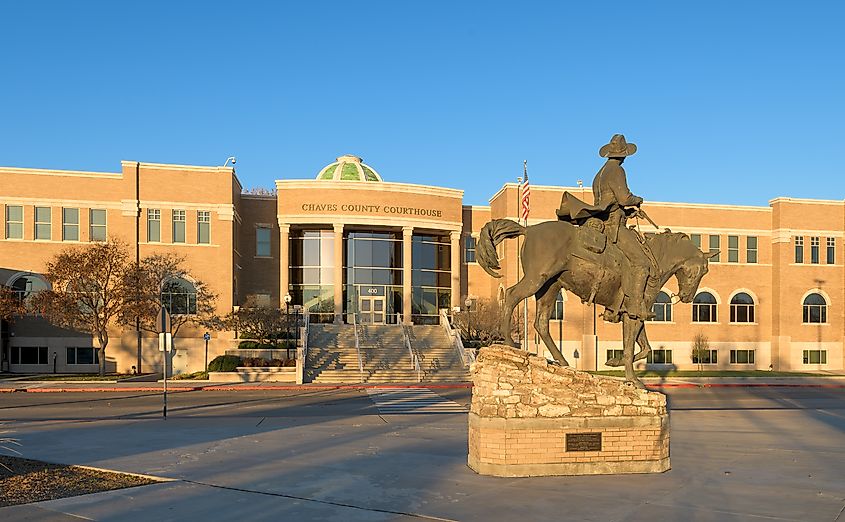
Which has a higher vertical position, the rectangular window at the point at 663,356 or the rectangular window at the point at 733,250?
the rectangular window at the point at 733,250

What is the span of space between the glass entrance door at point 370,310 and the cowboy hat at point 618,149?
4267 centimetres

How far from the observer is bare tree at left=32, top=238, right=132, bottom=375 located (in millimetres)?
42156

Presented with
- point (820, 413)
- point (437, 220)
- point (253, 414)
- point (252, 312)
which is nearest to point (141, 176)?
point (252, 312)

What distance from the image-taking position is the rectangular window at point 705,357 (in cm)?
5509

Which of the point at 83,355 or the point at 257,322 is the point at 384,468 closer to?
the point at 257,322

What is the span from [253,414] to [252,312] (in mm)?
22544

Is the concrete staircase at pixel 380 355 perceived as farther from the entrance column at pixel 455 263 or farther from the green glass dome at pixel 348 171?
the green glass dome at pixel 348 171

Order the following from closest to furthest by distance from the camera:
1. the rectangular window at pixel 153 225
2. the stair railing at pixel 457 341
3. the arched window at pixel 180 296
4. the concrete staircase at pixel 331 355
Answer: the concrete staircase at pixel 331 355 → the stair railing at pixel 457 341 → the arched window at pixel 180 296 → the rectangular window at pixel 153 225

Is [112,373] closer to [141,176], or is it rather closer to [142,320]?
[142,320]

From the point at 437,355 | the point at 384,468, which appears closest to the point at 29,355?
the point at 437,355

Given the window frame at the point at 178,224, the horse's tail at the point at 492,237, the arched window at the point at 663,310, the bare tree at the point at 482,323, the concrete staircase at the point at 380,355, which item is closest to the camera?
the horse's tail at the point at 492,237

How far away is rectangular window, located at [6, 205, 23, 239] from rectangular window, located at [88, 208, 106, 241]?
159 inches

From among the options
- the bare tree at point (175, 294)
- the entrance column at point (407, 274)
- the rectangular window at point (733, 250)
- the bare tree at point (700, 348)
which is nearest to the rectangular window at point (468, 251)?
the entrance column at point (407, 274)

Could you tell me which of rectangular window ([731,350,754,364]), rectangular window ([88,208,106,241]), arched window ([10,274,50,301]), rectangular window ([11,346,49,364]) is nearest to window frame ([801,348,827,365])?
rectangular window ([731,350,754,364])
